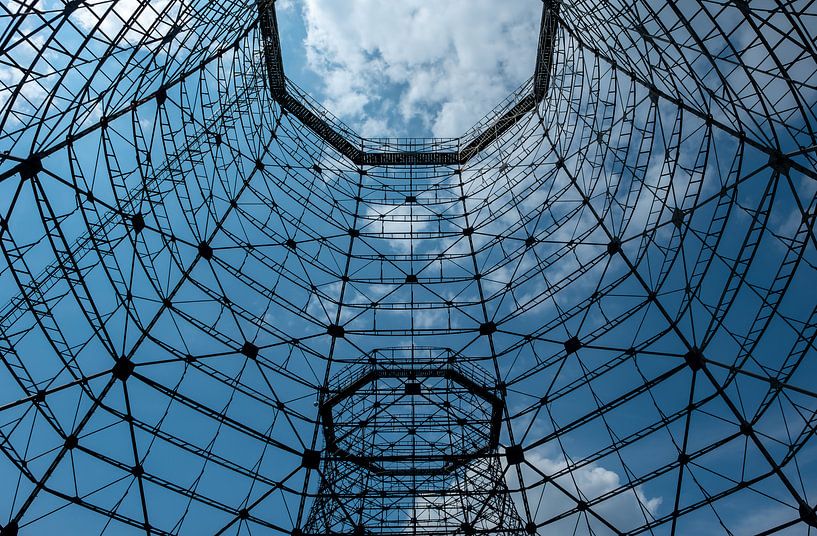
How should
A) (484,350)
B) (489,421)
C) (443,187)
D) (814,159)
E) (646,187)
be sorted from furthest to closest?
(443,187), (484,350), (489,421), (646,187), (814,159)

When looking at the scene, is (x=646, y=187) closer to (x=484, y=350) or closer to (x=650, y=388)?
(x=650, y=388)

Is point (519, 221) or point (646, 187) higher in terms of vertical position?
point (519, 221)

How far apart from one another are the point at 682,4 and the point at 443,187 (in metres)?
18.9

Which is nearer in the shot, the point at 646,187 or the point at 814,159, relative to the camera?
the point at 814,159

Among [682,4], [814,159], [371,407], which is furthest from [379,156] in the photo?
[814,159]

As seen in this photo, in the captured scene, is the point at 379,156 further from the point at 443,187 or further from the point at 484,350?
the point at 484,350

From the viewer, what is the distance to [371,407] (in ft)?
106

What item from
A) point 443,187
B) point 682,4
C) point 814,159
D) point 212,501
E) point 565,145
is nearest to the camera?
point 814,159

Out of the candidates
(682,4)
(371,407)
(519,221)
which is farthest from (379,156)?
(682,4)

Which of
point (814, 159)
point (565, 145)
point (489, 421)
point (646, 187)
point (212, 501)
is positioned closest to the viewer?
point (814, 159)

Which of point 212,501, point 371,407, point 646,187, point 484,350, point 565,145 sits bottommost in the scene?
point 212,501

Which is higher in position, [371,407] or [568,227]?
[568,227]

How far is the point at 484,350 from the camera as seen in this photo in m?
33.2

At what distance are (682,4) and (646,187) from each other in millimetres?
8052
